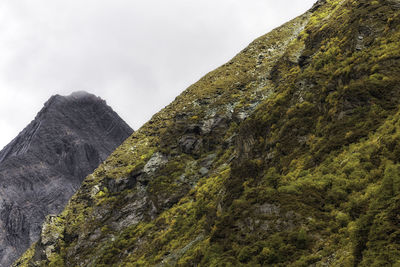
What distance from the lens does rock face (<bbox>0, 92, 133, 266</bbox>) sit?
143 m

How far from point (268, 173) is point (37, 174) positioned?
17264cm

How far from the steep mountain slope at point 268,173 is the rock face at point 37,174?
11110 cm

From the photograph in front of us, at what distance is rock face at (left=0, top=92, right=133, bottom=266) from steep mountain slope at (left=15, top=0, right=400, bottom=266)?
365ft

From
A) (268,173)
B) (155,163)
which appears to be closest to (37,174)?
(155,163)

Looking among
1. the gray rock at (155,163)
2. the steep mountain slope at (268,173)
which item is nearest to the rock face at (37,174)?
the steep mountain slope at (268,173)

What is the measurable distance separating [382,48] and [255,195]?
1588cm

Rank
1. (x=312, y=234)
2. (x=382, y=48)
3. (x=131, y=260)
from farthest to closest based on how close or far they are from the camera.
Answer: (x=131, y=260)
(x=382, y=48)
(x=312, y=234)

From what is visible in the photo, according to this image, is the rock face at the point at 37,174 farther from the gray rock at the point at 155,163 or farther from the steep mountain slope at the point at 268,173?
the gray rock at the point at 155,163

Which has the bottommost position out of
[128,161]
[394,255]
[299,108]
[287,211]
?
[394,255]

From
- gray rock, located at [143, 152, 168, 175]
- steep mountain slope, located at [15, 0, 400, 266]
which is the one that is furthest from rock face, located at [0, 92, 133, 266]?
gray rock, located at [143, 152, 168, 175]

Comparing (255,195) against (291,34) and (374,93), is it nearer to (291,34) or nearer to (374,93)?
(374,93)

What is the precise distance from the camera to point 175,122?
5412 cm

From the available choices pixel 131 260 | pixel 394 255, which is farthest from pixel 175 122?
pixel 394 255

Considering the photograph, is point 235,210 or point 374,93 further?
point 374,93
